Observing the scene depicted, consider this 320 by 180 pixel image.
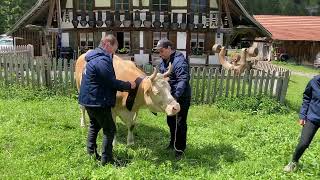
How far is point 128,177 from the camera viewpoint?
546 centimetres

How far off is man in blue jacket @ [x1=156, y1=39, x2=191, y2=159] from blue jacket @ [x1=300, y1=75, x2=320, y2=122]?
73.4 inches

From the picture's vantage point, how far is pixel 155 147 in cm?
710

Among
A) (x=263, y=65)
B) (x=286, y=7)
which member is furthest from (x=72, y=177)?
(x=286, y=7)

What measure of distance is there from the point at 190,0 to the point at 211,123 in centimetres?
1362

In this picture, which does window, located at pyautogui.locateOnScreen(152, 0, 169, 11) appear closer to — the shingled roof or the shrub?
the shrub

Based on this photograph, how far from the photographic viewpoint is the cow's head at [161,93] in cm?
590

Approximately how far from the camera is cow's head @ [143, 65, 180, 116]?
590 centimetres

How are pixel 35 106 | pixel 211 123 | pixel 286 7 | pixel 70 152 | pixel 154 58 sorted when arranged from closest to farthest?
1. pixel 70 152
2. pixel 211 123
3. pixel 35 106
4. pixel 154 58
5. pixel 286 7

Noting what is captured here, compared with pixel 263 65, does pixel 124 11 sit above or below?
above

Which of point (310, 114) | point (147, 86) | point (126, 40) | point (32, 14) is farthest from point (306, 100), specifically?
point (32, 14)

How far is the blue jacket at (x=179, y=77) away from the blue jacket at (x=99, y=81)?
97 centimetres

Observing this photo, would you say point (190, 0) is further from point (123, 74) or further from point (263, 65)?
point (123, 74)

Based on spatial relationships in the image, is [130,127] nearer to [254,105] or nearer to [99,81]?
[99,81]

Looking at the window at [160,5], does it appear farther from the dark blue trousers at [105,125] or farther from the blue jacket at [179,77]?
the dark blue trousers at [105,125]
